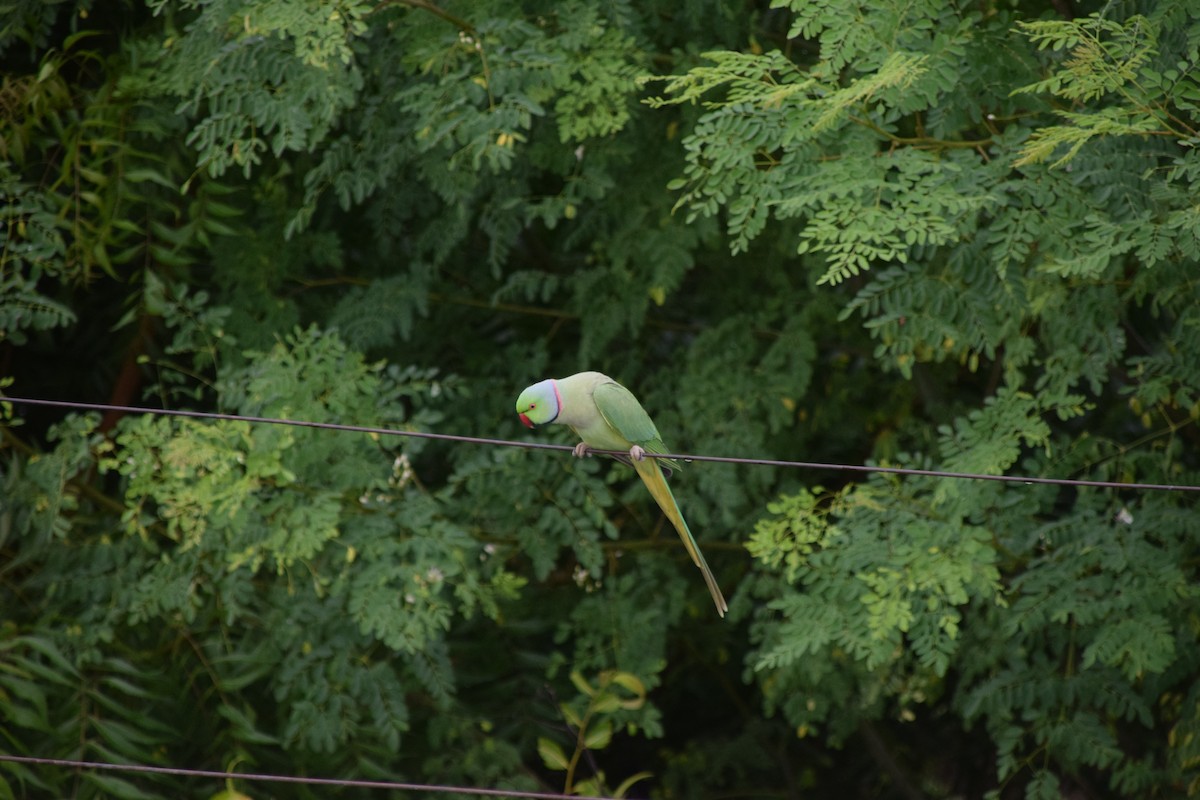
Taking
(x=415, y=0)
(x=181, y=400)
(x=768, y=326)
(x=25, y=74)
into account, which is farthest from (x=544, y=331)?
(x=25, y=74)

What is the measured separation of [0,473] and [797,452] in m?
3.39

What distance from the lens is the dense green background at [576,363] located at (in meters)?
4.25

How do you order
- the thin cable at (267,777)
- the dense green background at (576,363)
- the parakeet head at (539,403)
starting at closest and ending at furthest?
the thin cable at (267,777)
the parakeet head at (539,403)
the dense green background at (576,363)

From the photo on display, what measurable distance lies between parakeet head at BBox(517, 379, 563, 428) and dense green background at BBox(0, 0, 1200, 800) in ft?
2.90

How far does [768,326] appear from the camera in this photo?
5902 mm

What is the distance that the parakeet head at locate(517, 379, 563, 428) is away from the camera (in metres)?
3.83

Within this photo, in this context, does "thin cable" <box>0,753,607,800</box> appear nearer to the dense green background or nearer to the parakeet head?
the dense green background

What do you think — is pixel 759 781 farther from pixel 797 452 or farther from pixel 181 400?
pixel 181 400

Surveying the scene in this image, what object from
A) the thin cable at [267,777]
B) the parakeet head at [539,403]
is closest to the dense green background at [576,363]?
the thin cable at [267,777]

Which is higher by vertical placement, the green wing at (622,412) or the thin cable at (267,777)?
the green wing at (622,412)

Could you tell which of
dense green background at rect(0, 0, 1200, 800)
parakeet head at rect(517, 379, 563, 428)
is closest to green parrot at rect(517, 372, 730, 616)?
parakeet head at rect(517, 379, 563, 428)

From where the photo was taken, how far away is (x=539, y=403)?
12.6ft

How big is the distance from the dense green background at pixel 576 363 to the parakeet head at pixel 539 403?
88cm

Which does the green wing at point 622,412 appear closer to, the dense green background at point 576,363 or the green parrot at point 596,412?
the green parrot at point 596,412
